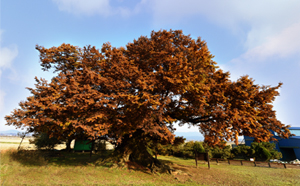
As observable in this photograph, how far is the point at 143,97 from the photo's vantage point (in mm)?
9555

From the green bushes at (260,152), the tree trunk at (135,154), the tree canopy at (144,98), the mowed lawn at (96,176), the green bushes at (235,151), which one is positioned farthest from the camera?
the green bushes at (235,151)

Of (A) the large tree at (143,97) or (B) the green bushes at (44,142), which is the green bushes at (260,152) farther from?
(B) the green bushes at (44,142)

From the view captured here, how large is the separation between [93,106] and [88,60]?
4.73m

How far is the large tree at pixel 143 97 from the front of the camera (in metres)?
10.1

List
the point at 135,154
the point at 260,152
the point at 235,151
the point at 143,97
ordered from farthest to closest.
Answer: the point at 235,151, the point at 260,152, the point at 135,154, the point at 143,97

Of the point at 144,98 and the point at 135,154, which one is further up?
the point at 144,98

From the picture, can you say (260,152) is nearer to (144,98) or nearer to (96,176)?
(144,98)

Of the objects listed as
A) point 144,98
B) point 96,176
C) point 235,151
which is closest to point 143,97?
point 144,98

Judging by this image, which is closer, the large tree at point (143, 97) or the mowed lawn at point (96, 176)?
the mowed lawn at point (96, 176)

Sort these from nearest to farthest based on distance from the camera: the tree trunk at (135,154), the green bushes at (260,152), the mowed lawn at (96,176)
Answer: the mowed lawn at (96,176)
the tree trunk at (135,154)
the green bushes at (260,152)

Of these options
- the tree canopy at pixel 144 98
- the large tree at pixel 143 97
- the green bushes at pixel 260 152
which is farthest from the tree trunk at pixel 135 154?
the green bushes at pixel 260 152

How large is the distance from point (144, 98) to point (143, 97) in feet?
1.10

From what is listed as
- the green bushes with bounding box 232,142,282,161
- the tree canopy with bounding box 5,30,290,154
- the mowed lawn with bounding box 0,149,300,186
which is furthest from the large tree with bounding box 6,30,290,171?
the green bushes with bounding box 232,142,282,161

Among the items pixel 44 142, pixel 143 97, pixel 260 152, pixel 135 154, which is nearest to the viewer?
pixel 143 97
